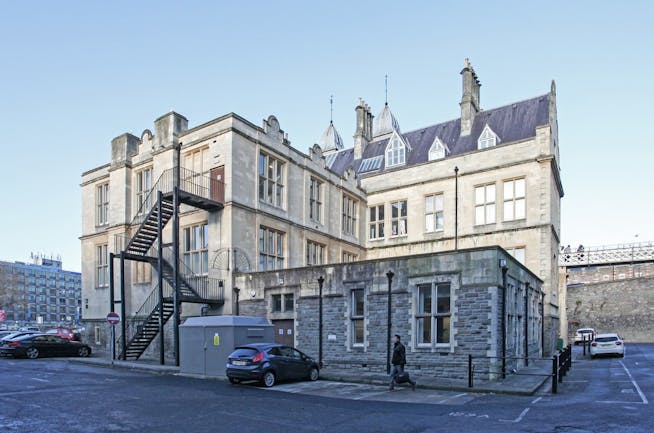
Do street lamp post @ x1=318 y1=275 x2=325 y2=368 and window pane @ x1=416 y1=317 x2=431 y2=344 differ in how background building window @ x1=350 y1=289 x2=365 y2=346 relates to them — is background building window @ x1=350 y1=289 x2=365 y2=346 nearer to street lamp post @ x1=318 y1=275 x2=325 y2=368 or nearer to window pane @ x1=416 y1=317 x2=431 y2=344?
street lamp post @ x1=318 y1=275 x2=325 y2=368

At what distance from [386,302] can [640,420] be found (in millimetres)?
10361

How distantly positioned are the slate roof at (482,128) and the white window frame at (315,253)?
408 inches

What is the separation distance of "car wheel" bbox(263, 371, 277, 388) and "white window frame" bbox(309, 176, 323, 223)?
15.8 m

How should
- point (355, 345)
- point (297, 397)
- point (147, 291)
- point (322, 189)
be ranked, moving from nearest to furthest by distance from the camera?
point (297, 397), point (355, 345), point (147, 291), point (322, 189)

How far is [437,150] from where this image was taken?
3656 cm

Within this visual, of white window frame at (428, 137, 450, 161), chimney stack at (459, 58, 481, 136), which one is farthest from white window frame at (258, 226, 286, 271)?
chimney stack at (459, 58, 481, 136)

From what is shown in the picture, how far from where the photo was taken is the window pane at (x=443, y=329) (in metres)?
18.2

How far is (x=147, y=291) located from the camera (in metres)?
28.7

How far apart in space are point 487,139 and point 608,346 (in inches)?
582

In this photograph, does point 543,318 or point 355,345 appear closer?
point 355,345

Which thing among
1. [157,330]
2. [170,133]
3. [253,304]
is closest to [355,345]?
[253,304]

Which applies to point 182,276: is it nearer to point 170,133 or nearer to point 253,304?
point 253,304

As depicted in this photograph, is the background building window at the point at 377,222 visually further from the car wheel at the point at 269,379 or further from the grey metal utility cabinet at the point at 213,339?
the car wheel at the point at 269,379

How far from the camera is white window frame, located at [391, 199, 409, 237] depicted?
36188 mm
